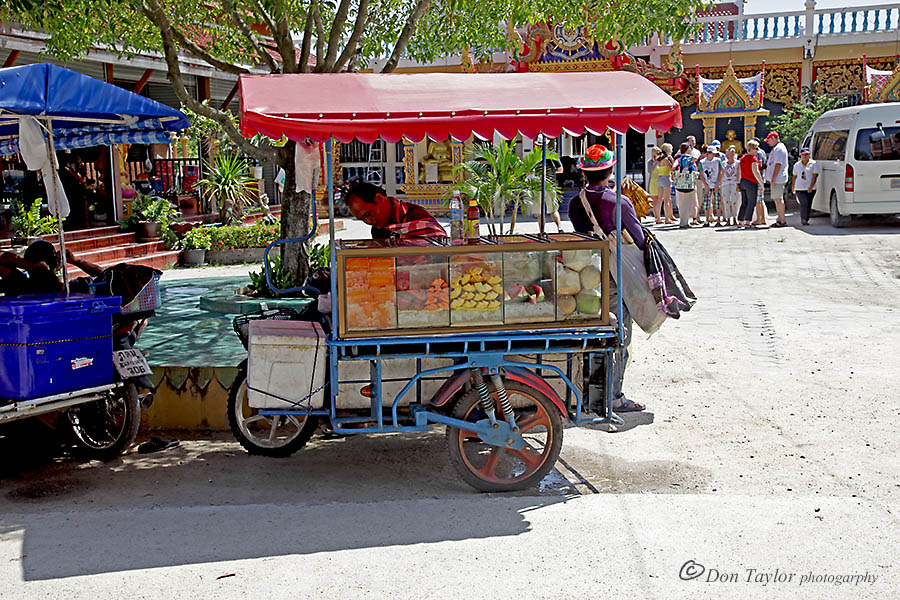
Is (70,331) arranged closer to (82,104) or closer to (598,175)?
(82,104)

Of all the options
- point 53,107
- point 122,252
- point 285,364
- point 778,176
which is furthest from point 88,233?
point 778,176

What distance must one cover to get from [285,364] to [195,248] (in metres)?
10.3

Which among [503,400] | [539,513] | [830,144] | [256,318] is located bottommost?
[539,513]

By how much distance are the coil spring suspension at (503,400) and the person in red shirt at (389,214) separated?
3.44ft

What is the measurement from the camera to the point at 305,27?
959 cm

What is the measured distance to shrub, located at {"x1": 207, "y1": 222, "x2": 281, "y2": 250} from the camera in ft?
49.5

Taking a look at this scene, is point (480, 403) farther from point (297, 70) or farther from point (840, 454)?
point (297, 70)

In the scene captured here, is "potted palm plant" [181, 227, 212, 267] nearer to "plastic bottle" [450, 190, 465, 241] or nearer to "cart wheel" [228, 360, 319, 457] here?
"cart wheel" [228, 360, 319, 457]

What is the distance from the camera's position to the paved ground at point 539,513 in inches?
155

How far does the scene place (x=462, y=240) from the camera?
5242mm

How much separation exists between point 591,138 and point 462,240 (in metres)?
20.8

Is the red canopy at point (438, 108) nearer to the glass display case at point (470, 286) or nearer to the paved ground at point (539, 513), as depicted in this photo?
the glass display case at point (470, 286)

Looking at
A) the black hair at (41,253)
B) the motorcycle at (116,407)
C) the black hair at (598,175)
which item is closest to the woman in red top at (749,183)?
the black hair at (598,175)

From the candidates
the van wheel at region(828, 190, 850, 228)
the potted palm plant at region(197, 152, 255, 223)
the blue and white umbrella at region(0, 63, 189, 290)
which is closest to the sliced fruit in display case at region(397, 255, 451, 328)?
the blue and white umbrella at region(0, 63, 189, 290)
